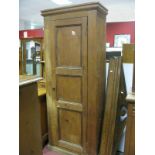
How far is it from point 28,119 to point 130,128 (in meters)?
0.93

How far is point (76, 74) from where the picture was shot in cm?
223

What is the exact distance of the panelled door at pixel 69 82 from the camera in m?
2.18

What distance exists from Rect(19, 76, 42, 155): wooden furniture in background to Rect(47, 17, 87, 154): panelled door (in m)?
0.88

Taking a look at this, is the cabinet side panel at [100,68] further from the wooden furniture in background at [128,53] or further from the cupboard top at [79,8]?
the wooden furniture in background at [128,53]

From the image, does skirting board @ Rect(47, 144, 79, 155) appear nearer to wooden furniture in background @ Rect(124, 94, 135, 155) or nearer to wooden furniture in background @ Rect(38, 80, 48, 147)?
wooden furniture in background @ Rect(38, 80, 48, 147)

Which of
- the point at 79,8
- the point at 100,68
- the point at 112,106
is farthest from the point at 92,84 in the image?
the point at 79,8

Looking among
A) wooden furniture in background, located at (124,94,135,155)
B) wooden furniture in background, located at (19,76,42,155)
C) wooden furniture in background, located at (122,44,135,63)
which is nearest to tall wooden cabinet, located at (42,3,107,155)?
wooden furniture in background, located at (122,44,135,63)

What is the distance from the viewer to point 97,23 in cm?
206

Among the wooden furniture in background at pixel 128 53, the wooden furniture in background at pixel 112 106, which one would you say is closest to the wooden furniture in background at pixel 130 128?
the wooden furniture in background at pixel 112 106

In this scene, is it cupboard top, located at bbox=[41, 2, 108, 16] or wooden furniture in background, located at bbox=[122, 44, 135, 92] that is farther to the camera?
wooden furniture in background, located at bbox=[122, 44, 135, 92]

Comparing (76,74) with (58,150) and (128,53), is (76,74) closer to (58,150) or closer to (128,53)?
(128,53)

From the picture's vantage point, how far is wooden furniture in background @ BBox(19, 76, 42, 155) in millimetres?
1239
